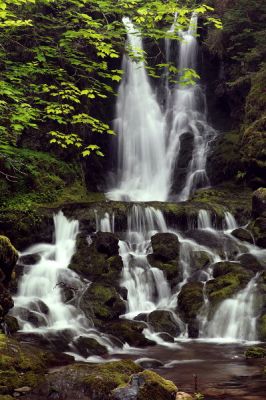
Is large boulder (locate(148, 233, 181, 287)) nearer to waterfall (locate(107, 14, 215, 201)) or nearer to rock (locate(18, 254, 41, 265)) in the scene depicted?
rock (locate(18, 254, 41, 265))

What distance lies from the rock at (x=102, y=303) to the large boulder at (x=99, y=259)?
2.46 feet

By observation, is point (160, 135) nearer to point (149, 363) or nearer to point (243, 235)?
point (243, 235)

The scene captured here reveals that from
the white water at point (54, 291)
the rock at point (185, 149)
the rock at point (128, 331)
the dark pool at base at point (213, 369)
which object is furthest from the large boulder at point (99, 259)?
the rock at point (185, 149)

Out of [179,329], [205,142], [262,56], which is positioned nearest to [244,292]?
[179,329]

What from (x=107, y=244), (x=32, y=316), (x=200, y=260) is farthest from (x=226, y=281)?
(x=32, y=316)

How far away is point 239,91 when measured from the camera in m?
24.8

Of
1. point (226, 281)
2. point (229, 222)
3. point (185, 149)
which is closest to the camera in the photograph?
point (226, 281)

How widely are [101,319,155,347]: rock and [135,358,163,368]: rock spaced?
127 centimetres

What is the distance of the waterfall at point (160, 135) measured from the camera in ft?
73.3

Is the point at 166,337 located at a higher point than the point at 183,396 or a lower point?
lower

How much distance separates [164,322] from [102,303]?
5.48 feet

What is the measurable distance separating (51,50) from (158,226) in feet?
31.3

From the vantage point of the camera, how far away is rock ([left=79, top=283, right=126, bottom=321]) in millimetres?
10875

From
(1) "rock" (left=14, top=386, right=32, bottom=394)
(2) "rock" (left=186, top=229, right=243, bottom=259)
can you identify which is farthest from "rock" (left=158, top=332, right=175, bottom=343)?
(1) "rock" (left=14, top=386, right=32, bottom=394)
